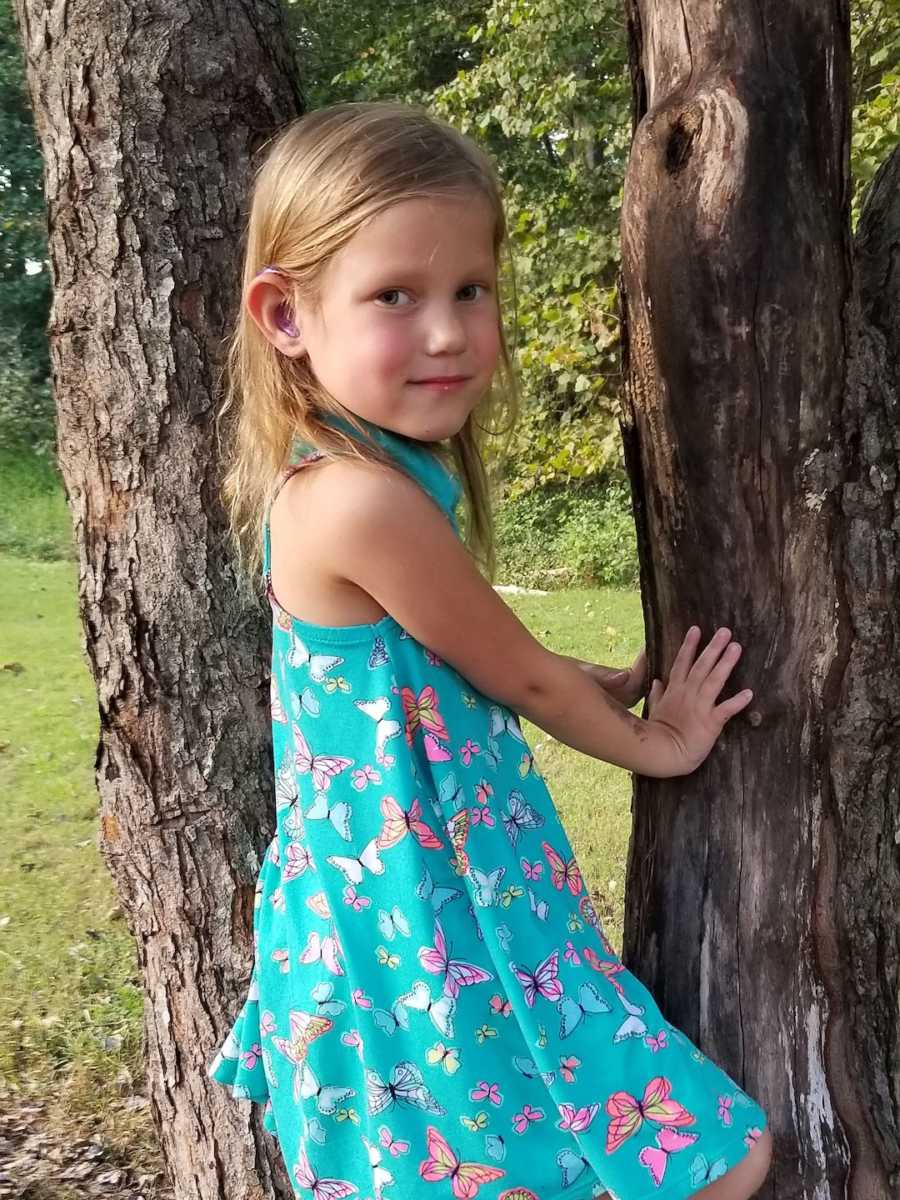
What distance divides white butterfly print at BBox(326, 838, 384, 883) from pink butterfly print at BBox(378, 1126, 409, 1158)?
0.33 meters

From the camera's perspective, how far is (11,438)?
41.1 ft

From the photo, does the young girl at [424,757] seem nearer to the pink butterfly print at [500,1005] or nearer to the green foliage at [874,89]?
the pink butterfly print at [500,1005]

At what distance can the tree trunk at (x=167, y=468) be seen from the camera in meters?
2.09

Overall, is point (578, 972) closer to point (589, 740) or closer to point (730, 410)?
point (589, 740)

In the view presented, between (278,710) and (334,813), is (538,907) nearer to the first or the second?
(334,813)

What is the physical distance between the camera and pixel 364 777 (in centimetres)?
158

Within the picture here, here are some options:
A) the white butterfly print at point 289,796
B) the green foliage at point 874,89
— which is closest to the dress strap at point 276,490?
the white butterfly print at point 289,796

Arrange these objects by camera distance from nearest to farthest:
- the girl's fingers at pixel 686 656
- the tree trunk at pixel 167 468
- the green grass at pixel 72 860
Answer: the girl's fingers at pixel 686 656
the tree trunk at pixel 167 468
the green grass at pixel 72 860

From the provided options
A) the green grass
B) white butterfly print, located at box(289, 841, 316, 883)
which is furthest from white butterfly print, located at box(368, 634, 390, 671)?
the green grass

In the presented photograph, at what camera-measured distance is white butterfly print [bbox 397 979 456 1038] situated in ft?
4.94

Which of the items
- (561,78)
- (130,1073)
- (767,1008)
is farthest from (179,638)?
(561,78)

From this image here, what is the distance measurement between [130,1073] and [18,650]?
465 centimetres

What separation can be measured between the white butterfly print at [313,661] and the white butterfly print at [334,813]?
166mm

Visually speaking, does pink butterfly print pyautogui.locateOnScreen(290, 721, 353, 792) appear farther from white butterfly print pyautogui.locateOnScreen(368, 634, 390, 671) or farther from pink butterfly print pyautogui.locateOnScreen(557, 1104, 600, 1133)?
pink butterfly print pyautogui.locateOnScreen(557, 1104, 600, 1133)
